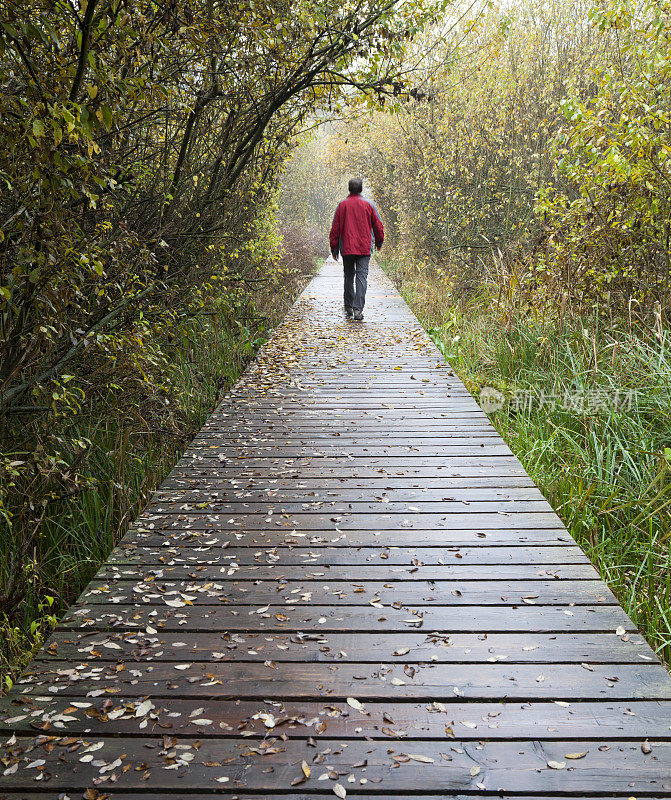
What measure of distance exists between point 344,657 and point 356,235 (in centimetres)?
788

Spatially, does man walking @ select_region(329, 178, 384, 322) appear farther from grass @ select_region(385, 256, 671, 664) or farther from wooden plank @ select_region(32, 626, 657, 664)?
wooden plank @ select_region(32, 626, 657, 664)

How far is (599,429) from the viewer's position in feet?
14.1

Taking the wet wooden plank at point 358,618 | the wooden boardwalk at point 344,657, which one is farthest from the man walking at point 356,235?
the wet wooden plank at point 358,618

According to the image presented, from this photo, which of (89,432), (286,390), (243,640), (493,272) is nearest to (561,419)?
(286,390)

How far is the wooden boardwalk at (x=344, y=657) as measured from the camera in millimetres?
1848

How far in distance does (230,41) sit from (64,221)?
277 centimetres

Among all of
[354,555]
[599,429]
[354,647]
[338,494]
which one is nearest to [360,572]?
[354,555]

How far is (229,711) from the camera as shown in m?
2.08

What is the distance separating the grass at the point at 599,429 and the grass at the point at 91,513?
2.71 meters

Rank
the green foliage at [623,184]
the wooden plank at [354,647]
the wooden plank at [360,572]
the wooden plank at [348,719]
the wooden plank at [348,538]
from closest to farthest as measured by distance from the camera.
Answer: the wooden plank at [348,719], the wooden plank at [354,647], the wooden plank at [360,572], the wooden plank at [348,538], the green foliage at [623,184]

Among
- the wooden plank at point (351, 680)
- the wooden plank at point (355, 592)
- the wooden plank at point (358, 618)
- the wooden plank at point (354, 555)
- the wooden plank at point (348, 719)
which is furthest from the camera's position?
the wooden plank at point (354, 555)

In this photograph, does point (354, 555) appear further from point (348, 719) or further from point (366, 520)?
point (348, 719)

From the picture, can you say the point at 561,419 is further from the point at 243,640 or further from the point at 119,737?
the point at 119,737

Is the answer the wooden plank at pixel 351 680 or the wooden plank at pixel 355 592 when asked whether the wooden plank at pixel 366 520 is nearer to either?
the wooden plank at pixel 355 592
